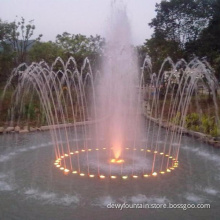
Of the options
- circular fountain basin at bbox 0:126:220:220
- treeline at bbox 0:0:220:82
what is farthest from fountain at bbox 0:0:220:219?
treeline at bbox 0:0:220:82

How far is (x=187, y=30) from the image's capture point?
27094 mm

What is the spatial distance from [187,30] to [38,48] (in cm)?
1233

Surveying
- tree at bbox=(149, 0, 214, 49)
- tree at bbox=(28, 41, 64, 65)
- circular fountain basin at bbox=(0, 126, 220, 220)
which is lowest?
circular fountain basin at bbox=(0, 126, 220, 220)

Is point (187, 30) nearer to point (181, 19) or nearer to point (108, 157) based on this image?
point (181, 19)

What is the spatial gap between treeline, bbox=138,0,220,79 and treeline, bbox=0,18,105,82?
5991mm

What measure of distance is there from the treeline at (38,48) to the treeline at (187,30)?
5.99 meters

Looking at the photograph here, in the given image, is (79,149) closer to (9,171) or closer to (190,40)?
(9,171)

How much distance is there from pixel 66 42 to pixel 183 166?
22.1 metres

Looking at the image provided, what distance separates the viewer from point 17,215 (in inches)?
289

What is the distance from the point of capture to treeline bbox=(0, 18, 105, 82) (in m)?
24.7

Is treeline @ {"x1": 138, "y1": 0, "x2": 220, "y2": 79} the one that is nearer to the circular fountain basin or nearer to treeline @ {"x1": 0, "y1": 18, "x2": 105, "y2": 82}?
treeline @ {"x1": 0, "y1": 18, "x2": 105, "y2": 82}

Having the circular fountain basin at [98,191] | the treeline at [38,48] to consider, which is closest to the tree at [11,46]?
the treeline at [38,48]

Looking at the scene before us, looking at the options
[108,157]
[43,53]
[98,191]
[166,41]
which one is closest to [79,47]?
[43,53]

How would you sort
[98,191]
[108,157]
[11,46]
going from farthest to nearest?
1. [11,46]
2. [108,157]
3. [98,191]
